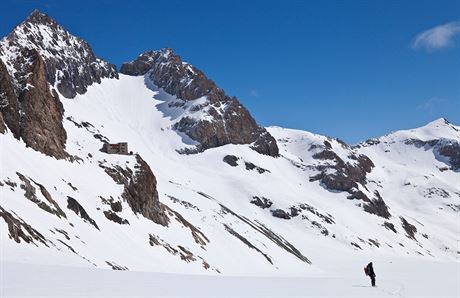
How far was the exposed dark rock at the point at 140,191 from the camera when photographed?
57.7 metres

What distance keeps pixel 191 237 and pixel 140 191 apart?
7701mm

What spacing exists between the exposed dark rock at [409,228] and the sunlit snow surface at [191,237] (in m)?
2.06

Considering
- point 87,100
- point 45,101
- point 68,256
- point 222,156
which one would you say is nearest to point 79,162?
point 45,101

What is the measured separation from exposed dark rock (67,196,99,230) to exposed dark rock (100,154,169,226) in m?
12.1

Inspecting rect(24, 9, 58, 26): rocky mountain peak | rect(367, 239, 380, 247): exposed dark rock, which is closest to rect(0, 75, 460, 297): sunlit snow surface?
rect(367, 239, 380, 247): exposed dark rock

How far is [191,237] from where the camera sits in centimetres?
5781

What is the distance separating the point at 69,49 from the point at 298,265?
152m

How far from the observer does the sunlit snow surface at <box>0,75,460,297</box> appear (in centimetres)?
1986

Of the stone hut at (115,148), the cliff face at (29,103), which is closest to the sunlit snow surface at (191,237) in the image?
the stone hut at (115,148)

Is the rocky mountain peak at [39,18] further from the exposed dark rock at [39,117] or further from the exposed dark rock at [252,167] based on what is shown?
the exposed dark rock at [39,117]

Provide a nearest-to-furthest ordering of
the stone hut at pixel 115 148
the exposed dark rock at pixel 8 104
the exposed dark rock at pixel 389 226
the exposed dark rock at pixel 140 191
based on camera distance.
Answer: the exposed dark rock at pixel 8 104 → the exposed dark rock at pixel 140 191 → the stone hut at pixel 115 148 → the exposed dark rock at pixel 389 226

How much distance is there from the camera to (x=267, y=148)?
199 meters

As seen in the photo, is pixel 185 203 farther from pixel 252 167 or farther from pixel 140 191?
pixel 252 167

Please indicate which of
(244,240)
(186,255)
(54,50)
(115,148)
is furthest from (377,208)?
(186,255)
